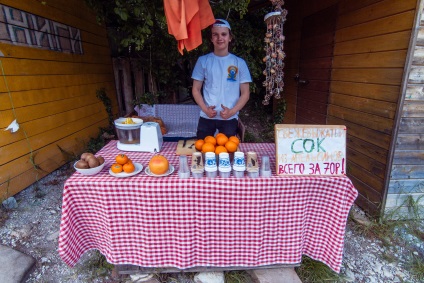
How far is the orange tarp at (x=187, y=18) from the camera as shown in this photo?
194 centimetres

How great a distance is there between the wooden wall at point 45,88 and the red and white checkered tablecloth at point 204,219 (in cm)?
184

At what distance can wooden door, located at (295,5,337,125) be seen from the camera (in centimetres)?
355

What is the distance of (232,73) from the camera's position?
2457 millimetres

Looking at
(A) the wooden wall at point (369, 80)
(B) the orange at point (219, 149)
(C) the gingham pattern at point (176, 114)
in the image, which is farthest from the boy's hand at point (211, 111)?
(C) the gingham pattern at point (176, 114)

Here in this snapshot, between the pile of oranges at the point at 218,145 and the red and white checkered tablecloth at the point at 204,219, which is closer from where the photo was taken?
the red and white checkered tablecloth at the point at 204,219

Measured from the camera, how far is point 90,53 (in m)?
4.52

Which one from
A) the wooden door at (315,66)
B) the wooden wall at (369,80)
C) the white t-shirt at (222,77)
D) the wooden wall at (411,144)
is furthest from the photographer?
the wooden door at (315,66)

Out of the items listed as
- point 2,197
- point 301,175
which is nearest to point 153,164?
point 301,175

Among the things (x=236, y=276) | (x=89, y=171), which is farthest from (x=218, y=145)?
(x=236, y=276)

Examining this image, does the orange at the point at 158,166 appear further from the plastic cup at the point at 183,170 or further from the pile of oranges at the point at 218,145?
the pile of oranges at the point at 218,145

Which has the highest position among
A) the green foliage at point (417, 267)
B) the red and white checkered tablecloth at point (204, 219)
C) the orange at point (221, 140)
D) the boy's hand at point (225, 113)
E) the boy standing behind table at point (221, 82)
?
the boy standing behind table at point (221, 82)

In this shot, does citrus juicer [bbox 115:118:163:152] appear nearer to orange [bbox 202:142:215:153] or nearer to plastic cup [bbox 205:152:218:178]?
orange [bbox 202:142:215:153]

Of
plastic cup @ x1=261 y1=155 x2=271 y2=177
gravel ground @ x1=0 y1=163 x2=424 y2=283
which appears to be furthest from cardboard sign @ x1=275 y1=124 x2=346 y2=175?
gravel ground @ x1=0 y1=163 x2=424 y2=283

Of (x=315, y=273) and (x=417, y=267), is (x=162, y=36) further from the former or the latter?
(x=417, y=267)
